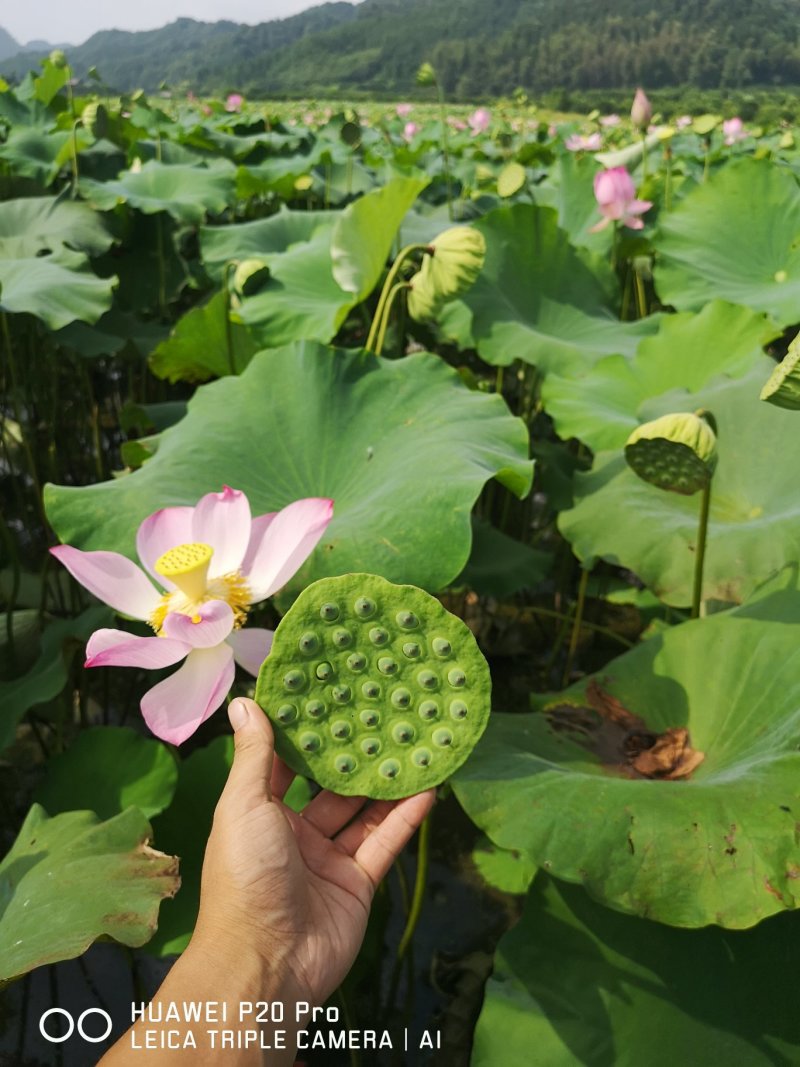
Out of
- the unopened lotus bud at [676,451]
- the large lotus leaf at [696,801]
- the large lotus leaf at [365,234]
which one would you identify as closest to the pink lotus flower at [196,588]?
the large lotus leaf at [696,801]

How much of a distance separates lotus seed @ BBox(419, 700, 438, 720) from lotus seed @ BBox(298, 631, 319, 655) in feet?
0.35

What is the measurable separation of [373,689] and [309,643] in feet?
0.23

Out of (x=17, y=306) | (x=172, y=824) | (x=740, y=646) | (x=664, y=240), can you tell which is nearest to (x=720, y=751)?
(x=740, y=646)

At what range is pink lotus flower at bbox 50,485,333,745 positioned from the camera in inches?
29.3

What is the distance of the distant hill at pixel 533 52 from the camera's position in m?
25.2

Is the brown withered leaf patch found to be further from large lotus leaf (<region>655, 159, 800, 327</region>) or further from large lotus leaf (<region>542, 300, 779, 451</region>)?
large lotus leaf (<region>655, 159, 800, 327</region>)

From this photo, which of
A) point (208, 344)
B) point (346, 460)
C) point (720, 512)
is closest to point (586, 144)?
point (208, 344)

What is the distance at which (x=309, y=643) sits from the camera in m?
0.74

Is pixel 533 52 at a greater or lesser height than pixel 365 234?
greater

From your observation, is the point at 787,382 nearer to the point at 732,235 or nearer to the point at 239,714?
the point at 239,714

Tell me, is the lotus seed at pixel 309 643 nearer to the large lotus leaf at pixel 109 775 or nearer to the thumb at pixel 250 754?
the thumb at pixel 250 754

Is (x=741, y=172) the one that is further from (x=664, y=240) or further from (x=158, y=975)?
(x=158, y=975)

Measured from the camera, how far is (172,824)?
1292 mm

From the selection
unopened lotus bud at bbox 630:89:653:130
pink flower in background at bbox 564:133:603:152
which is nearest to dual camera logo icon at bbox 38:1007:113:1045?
unopened lotus bud at bbox 630:89:653:130
